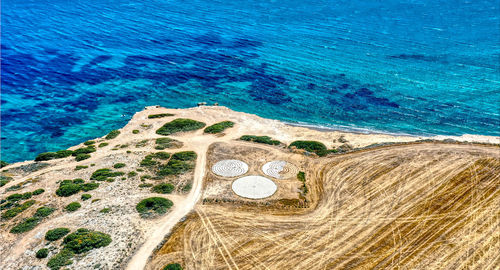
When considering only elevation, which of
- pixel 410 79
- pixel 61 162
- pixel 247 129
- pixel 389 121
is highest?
pixel 410 79

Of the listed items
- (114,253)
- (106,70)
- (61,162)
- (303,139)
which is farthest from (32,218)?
(106,70)

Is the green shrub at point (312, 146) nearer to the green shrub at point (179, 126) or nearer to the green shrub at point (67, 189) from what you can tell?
the green shrub at point (179, 126)

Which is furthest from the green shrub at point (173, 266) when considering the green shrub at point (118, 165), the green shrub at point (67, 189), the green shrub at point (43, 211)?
the green shrub at point (118, 165)

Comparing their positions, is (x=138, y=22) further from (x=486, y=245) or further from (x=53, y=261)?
(x=486, y=245)

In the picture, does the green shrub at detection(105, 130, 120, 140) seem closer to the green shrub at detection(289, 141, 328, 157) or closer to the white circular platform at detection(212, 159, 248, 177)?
the white circular platform at detection(212, 159, 248, 177)

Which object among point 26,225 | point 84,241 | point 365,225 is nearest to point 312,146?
point 365,225
